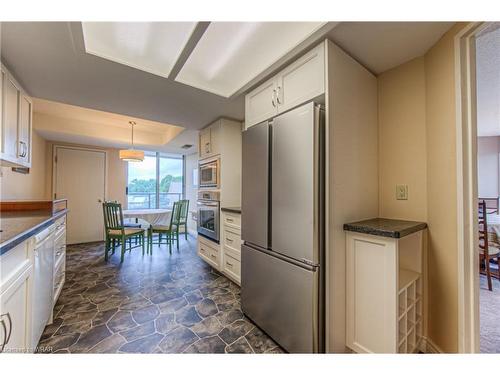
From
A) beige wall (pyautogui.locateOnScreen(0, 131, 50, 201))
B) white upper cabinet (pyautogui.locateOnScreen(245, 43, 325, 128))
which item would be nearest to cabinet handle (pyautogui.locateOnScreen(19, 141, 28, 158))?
beige wall (pyautogui.locateOnScreen(0, 131, 50, 201))

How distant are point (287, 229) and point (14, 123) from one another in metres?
2.57

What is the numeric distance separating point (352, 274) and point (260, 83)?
170cm

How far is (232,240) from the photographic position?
250cm

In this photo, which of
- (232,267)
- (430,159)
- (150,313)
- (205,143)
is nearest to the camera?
(430,159)

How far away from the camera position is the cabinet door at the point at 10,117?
167cm

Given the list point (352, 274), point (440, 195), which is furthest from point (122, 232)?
point (440, 195)

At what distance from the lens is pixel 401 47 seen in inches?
55.7

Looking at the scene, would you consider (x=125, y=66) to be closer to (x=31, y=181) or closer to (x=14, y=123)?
(x=14, y=123)

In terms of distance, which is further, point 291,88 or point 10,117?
point 10,117

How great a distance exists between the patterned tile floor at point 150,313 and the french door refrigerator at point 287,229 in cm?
28

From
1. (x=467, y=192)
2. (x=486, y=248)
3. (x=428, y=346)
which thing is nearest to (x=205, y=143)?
(x=467, y=192)

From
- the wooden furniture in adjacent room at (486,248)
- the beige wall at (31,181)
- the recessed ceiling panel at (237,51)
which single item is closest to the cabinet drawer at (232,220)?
the recessed ceiling panel at (237,51)

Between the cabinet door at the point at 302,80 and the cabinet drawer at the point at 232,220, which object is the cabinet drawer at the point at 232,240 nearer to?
the cabinet drawer at the point at 232,220
